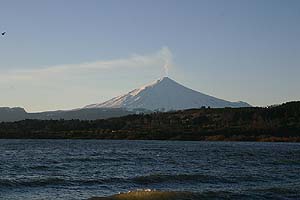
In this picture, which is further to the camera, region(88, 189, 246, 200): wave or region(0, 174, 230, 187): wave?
region(0, 174, 230, 187): wave

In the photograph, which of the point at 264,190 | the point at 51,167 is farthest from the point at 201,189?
the point at 51,167

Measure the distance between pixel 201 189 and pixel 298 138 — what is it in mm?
158083

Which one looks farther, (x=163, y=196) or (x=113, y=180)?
(x=113, y=180)

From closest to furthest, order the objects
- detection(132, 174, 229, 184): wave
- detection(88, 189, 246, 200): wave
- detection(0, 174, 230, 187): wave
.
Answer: detection(88, 189, 246, 200): wave, detection(0, 174, 230, 187): wave, detection(132, 174, 229, 184): wave

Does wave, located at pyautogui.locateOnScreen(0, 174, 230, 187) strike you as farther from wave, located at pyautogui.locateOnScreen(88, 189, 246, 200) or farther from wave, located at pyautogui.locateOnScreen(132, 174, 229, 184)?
wave, located at pyautogui.locateOnScreen(88, 189, 246, 200)

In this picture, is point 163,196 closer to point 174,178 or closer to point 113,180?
point 113,180

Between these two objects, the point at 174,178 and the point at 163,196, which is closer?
the point at 163,196

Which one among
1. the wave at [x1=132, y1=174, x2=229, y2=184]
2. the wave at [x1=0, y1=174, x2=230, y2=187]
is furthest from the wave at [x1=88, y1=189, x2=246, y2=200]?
the wave at [x1=132, y1=174, x2=229, y2=184]

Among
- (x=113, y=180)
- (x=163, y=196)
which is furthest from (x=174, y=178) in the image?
(x=163, y=196)

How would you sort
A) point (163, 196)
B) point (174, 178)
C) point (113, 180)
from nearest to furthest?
point (163, 196), point (113, 180), point (174, 178)

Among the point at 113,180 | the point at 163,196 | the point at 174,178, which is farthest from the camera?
the point at 174,178

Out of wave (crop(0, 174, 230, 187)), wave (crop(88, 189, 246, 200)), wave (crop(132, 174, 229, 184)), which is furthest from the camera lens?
wave (crop(132, 174, 229, 184))

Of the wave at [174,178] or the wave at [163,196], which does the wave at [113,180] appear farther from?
the wave at [163,196]

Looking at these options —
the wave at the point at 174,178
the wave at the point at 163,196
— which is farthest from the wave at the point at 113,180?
the wave at the point at 163,196
